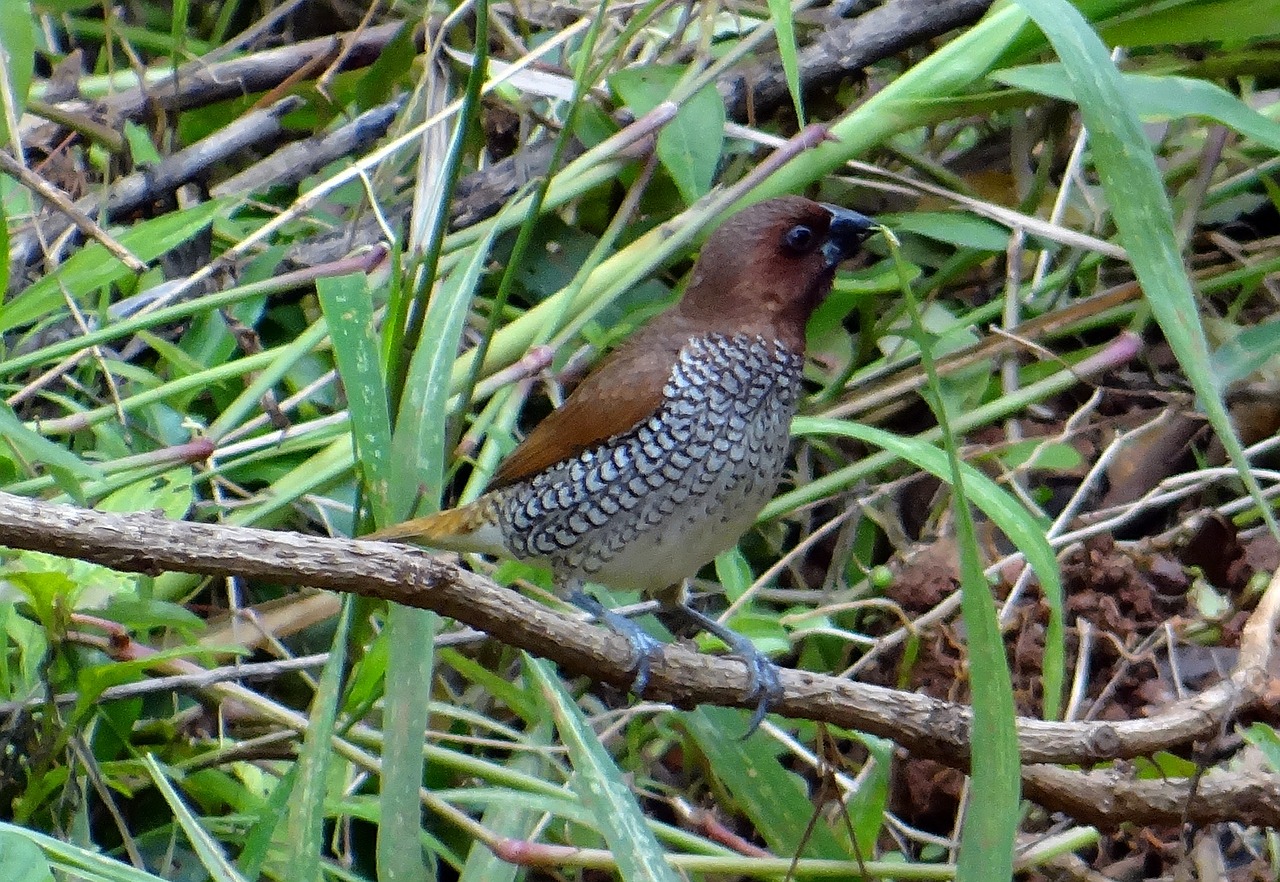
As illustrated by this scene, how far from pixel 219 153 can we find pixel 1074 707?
96.8 inches

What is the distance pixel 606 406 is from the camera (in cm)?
255

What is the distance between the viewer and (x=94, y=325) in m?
3.10

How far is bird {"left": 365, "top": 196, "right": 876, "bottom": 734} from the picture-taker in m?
2.47

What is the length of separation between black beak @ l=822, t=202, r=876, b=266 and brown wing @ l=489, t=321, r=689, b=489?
0.33 metres

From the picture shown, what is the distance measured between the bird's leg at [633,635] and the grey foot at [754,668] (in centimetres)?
15

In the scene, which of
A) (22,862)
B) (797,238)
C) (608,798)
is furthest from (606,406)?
(22,862)

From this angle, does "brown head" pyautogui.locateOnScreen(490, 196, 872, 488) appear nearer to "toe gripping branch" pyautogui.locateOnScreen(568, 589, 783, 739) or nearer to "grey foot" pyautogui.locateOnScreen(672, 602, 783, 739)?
"toe gripping branch" pyautogui.locateOnScreen(568, 589, 783, 739)

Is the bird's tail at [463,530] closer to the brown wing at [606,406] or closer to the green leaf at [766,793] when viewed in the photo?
the brown wing at [606,406]

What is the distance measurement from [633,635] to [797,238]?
0.86 meters

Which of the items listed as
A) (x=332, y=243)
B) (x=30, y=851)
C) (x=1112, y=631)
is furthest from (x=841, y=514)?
(x=30, y=851)

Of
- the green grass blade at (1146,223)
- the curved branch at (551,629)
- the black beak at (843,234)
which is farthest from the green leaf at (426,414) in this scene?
the green grass blade at (1146,223)

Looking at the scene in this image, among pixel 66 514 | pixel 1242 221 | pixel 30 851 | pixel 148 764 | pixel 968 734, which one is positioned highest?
pixel 1242 221

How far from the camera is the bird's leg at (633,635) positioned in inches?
78.3

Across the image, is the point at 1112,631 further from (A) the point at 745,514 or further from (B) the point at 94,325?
(B) the point at 94,325
